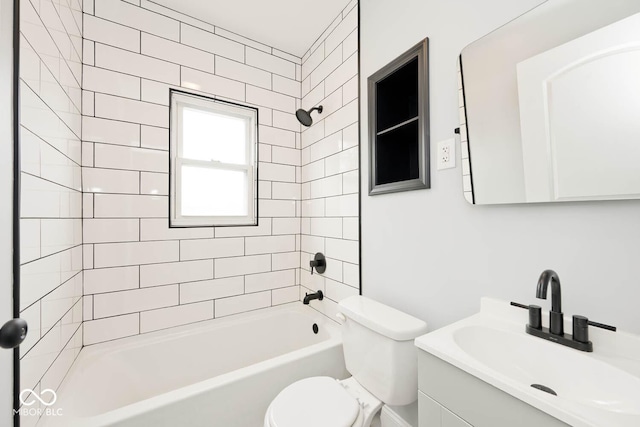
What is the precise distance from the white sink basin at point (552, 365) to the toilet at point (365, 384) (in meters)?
0.27

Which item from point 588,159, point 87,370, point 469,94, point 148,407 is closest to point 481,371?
point 588,159

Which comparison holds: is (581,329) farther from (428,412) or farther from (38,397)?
(38,397)

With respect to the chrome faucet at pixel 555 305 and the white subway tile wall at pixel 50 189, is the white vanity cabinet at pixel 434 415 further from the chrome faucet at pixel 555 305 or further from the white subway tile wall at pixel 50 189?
the white subway tile wall at pixel 50 189

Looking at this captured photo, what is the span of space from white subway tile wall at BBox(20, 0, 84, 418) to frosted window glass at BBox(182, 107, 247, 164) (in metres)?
0.60

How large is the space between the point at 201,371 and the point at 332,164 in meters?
1.67

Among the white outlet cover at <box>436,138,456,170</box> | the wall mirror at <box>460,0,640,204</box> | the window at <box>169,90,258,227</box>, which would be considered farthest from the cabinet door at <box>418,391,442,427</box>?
the window at <box>169,90,258,227</box>

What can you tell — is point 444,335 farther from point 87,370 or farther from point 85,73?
point 85,73

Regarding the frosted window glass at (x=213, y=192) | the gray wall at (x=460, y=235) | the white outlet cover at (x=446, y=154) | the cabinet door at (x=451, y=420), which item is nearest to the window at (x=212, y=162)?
the frosted window glass at (x=213, y=192)

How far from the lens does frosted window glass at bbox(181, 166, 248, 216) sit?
6.42 ft

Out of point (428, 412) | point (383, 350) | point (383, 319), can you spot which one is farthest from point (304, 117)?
point (428, 412)

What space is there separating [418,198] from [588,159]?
2.04ft

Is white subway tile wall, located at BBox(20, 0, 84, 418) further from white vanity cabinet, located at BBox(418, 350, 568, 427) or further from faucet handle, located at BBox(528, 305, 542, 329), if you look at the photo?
faucet handle, located at BBox(528, 305, 542, 329)

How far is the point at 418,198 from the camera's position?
133 cm

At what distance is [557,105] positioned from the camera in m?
0.84
